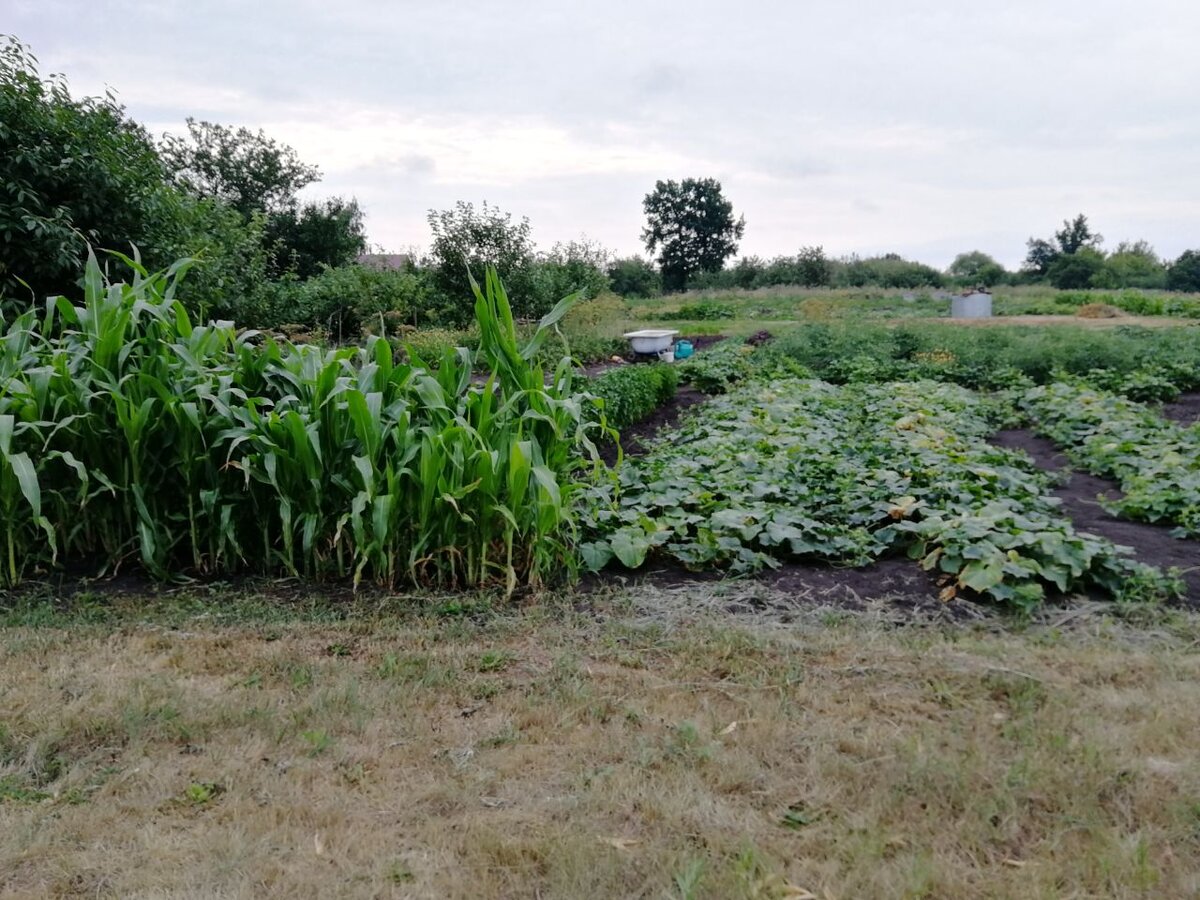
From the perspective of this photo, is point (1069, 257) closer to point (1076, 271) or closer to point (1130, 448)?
point (1076, 271)

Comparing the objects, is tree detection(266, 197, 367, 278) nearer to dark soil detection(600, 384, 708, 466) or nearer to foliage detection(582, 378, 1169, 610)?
dark soil detection(600, 384, 708, 466)

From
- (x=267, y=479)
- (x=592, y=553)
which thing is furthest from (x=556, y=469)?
(x=267, y=479)

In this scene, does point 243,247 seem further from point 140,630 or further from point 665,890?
point 665,890

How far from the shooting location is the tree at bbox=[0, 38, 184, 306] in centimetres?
577

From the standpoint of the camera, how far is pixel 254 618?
329cm

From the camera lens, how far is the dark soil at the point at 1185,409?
27.3 ft

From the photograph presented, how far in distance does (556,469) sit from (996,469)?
3039 millimetres

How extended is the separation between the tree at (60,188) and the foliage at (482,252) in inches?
403

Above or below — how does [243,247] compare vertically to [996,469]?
above

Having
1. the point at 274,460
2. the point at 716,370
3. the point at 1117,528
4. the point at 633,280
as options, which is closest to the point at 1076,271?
the point at 633,280

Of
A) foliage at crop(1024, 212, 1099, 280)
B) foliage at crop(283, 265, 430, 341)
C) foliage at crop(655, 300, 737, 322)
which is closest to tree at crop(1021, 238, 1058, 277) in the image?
foliage at crop(1024, 212, 1099, 280)

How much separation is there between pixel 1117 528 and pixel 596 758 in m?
3.57

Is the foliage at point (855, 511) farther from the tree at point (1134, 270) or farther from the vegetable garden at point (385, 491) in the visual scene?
the tree at point (1134, 270)

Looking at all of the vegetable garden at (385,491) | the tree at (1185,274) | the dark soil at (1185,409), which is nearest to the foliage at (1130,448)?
the vegetable garden at (385,491)
